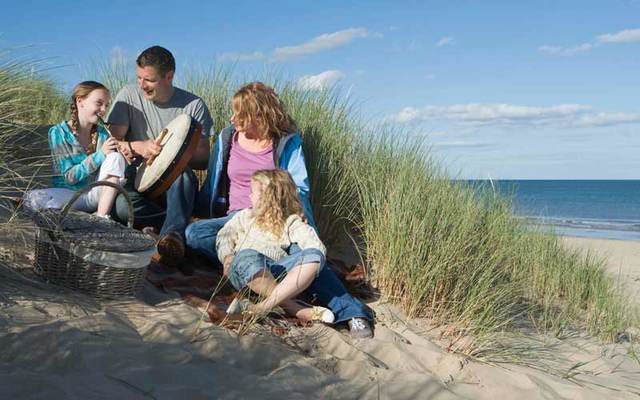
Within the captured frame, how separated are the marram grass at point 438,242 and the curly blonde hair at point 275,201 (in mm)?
798

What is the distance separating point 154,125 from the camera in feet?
16.5

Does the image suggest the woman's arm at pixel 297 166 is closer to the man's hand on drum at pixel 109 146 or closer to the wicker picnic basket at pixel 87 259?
the man's hand on drum at pixel 109 146

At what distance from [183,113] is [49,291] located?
2.05 m

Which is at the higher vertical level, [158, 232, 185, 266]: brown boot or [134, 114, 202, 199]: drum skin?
[134, 114, 202, 199]: drum skin

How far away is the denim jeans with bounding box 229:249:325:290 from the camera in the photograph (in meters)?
3.72

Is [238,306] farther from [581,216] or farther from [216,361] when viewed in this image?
[581,216]

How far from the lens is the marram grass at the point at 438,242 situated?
430 cm

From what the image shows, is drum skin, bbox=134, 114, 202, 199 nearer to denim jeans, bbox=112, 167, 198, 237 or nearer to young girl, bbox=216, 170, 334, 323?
denim jeans, bbox=112, 167, 198, 237

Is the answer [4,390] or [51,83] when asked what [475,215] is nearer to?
[4,390]

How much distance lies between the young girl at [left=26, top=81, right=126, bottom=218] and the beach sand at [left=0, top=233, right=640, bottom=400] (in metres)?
0.69

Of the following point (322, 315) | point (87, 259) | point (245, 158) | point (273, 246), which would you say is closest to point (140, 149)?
point (245, 158)

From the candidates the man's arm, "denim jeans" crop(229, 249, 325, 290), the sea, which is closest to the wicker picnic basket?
"denim jeans" crop(229, 249, 325, 290)

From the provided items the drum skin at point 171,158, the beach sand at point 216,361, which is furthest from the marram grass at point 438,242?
the drum skin at point 171,158

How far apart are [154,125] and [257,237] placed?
1.53m
